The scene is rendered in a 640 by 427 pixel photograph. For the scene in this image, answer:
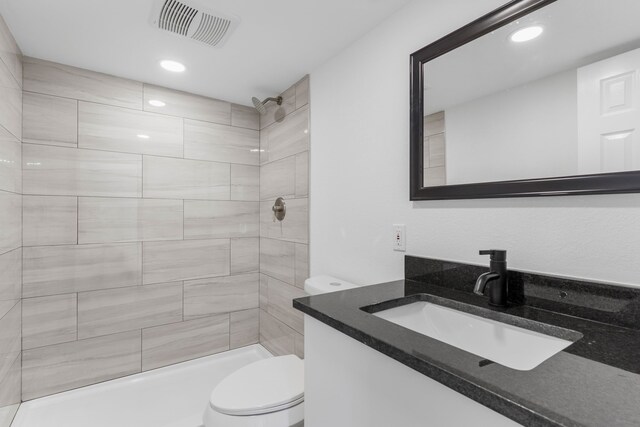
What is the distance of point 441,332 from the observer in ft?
3.60

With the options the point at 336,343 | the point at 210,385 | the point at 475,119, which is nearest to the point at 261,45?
the point at 475,119

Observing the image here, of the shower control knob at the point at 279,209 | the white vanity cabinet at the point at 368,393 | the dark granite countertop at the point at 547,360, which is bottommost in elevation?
the white vanity cabinet at the point at 368,393

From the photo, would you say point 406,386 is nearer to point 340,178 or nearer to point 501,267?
point 501,267

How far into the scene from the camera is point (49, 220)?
6.45 feet

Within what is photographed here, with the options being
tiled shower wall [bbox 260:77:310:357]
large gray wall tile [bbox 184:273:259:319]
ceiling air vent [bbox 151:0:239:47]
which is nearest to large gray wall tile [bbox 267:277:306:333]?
tiled shower wall [bbox 260:77:310:357]

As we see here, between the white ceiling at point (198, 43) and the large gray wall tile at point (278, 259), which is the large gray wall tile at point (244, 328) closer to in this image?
the large gray wall tile at point (278, 259)

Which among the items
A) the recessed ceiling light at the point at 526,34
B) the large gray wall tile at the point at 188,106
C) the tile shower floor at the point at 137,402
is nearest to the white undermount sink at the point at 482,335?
the recessed ceiling light at the point at 526,34

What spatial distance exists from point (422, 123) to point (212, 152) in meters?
1.79

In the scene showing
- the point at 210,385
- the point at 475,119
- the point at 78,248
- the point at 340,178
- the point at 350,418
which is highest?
the point at 475,119

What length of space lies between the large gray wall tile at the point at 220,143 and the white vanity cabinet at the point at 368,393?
1.89m

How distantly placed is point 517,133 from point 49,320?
106 inches

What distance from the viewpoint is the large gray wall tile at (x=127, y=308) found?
208 centimetres

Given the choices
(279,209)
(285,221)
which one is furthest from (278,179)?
(285,221)

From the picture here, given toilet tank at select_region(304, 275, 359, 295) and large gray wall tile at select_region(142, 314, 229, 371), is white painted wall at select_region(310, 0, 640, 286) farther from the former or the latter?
large gray wall tile at select_region(142, 314, 229, 371)
